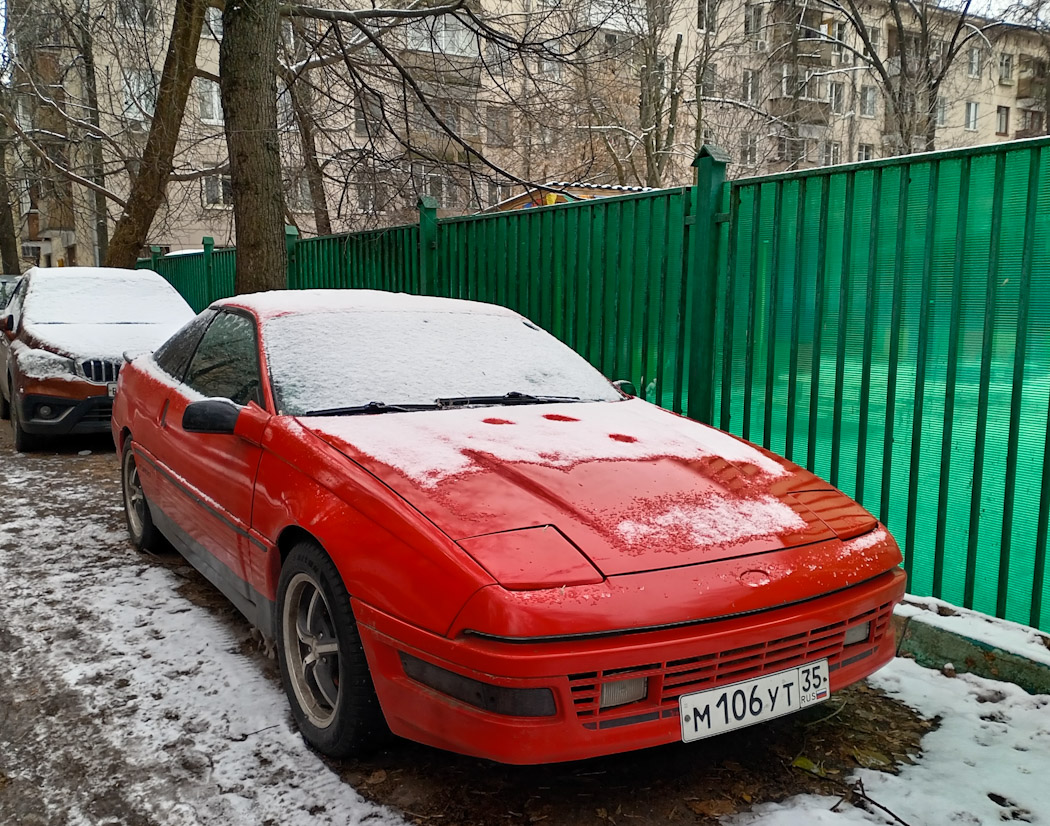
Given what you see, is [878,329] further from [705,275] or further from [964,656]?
[964,656]

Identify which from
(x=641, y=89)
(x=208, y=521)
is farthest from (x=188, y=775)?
(x=641, y=89)

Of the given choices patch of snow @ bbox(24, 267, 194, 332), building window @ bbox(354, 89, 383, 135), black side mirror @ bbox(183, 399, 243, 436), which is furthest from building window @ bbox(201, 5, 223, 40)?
black side mirror @ bbox(183, 399, 243, 436)

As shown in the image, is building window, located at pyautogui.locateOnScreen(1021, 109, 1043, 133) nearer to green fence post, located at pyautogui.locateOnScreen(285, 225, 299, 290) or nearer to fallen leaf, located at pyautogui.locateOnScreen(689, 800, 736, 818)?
green fence post, located at pyautogui.locateOnScreen(285, 225, 299, 290)

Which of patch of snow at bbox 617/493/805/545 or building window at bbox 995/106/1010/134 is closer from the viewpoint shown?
patch of snow at bbox 617/493/805/545

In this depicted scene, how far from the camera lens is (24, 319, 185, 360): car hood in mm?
7406

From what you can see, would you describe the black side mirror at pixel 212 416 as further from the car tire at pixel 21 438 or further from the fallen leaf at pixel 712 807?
the car tire at pixel 21 438

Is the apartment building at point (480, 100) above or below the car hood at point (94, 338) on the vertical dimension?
above

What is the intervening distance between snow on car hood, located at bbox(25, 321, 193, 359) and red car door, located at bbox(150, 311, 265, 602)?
11.5ft

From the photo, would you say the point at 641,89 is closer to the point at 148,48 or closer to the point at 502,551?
the point at 148,48

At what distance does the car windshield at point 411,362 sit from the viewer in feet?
10.8

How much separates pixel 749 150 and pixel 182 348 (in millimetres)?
21429

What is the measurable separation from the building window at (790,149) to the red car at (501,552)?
2178 cm

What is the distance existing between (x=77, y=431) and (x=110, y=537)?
2.73 metres

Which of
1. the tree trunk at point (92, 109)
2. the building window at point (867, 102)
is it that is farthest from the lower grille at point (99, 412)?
the building window at point (867, 102)
